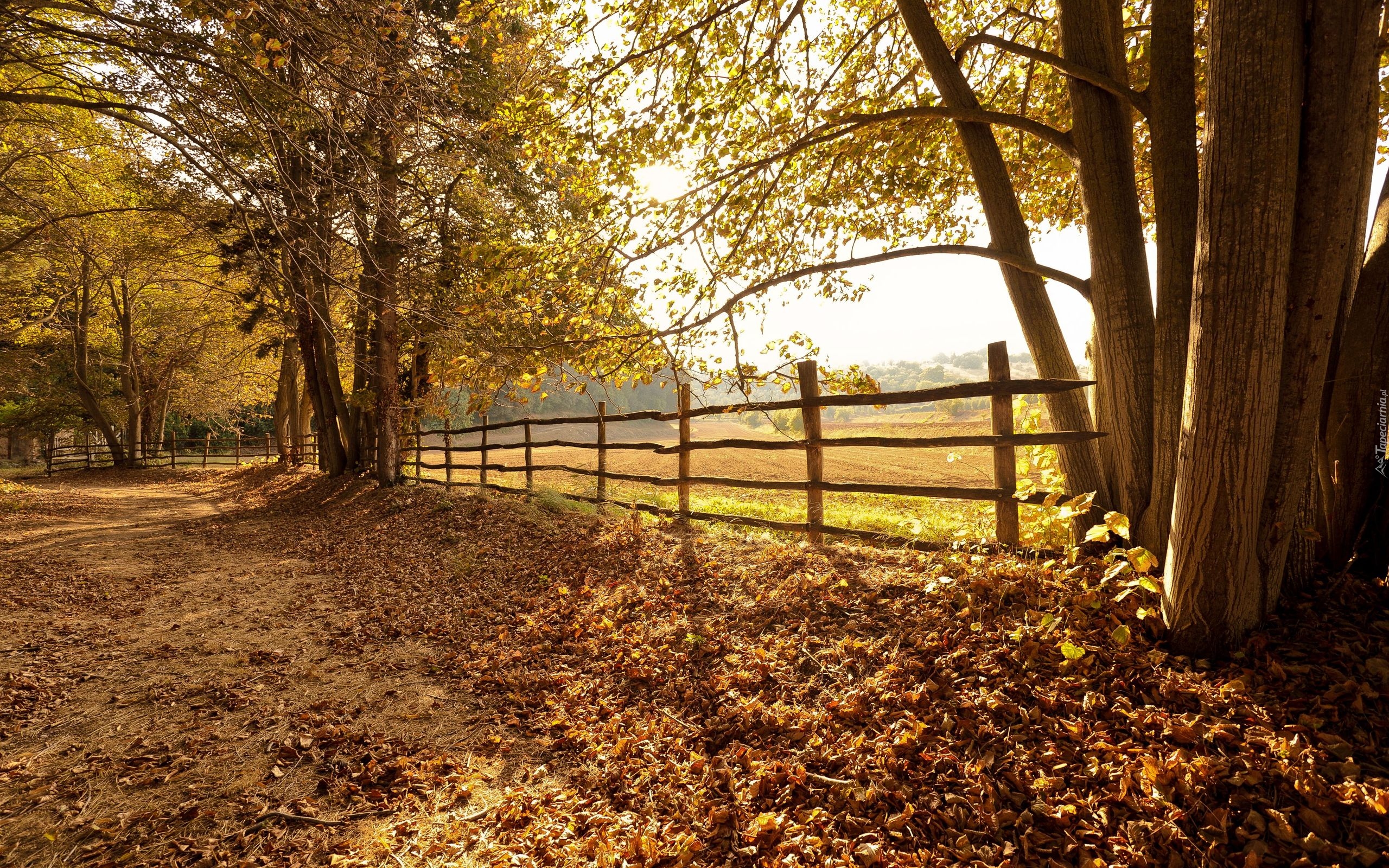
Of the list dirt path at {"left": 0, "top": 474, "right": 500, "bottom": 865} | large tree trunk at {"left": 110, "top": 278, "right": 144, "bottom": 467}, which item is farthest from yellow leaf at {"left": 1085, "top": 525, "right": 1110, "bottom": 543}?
large tree trunk at {"left": 110, "top": 278, "right": 144, "bottom": 467}

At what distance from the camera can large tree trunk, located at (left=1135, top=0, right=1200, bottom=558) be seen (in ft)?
10.1

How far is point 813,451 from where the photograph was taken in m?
5.85

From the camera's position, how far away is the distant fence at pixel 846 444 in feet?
14.4

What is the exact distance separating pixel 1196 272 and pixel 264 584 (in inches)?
332

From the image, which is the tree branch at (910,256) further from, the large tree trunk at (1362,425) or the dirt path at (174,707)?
the dirt path at (174,707)

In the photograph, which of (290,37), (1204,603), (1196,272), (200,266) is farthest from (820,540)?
(200,266)

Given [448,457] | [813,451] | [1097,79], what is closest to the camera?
[1097,79]

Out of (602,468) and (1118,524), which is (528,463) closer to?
(602,468)

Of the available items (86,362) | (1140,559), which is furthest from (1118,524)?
(86,362)

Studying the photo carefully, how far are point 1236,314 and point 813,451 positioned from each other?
3608 mm

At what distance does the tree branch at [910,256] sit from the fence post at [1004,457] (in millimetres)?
811

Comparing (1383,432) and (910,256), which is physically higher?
(910,256)

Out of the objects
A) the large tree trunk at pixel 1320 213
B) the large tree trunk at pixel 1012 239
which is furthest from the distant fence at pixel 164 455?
the large tree trunk at pixel 1320 213

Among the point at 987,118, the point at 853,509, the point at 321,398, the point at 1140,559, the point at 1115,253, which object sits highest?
the point at 987,118
